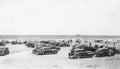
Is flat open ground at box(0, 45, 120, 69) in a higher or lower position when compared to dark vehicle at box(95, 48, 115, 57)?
lower

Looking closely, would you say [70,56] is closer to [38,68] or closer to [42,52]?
[42,52]

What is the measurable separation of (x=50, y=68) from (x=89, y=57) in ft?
34.7

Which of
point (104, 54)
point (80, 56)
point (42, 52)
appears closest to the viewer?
point (80, 56)

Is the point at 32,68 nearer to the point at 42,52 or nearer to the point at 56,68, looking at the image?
the point at 56,68

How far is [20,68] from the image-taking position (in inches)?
695

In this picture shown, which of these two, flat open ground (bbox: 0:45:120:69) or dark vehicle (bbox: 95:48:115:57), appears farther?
dark vehicle (bbox: 95:48:115:57)

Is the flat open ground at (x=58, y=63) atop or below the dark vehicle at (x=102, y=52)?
below

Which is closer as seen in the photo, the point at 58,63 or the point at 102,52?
the point at 58,63

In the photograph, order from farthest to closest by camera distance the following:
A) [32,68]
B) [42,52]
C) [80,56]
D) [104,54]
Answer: [42,52]
[104,54]
[80,56]
[32,68]

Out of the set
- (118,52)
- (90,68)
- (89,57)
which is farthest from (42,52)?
(90,68)

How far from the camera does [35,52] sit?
3247cm

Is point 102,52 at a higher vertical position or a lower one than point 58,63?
higher

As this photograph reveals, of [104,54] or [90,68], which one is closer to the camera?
[90,68]

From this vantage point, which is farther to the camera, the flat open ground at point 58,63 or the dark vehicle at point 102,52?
the dark vehicle at point 102,52
